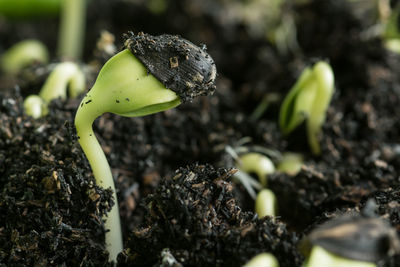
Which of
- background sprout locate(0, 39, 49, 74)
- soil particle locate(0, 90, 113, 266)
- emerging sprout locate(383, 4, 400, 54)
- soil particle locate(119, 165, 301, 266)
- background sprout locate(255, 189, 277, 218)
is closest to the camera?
soil particle locate(119, 165, 301, 266)

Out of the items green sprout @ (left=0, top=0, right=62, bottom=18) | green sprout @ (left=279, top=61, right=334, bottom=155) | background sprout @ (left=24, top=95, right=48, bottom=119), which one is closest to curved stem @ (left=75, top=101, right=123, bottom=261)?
background sprout @ (left=24, top=95, right=48, bottom=119)

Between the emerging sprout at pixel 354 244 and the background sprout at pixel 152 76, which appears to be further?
the background sprout at pixel 152 76

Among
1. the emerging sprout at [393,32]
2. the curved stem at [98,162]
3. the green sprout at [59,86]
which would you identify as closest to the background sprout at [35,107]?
the green sprout at [59,86]

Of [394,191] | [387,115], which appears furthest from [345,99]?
[394,191]

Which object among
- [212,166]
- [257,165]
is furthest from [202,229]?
[257,165]

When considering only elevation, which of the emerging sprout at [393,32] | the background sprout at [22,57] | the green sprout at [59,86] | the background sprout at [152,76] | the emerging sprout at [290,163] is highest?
the background sprout at [22,57]

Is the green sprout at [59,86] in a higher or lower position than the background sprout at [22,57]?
lower

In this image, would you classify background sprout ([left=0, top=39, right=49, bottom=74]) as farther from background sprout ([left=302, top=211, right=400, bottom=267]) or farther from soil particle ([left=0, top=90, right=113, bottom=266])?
background sprout ([left=302, top=211, right=400, bottom=267])

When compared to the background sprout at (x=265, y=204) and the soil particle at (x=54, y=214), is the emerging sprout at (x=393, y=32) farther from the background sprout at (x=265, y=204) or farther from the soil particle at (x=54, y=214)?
the soil particle at (x=54, y=214)
